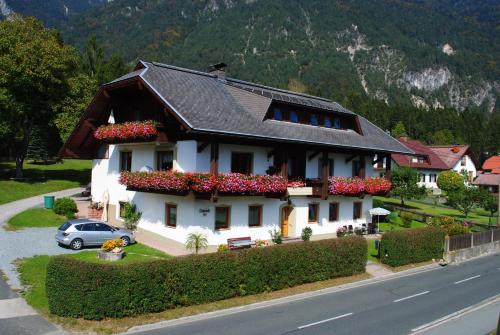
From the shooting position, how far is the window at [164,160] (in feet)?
82.8

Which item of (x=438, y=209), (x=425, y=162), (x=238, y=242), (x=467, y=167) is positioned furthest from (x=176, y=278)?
(x=467, y=167)

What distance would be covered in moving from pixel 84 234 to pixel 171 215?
14.9ft

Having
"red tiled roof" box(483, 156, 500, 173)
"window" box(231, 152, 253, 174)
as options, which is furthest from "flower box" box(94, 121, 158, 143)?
"red tiled roof" box(483, 156, 500, 173)

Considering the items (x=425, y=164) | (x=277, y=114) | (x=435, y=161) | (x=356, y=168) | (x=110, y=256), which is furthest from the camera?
(x=435, y=161)

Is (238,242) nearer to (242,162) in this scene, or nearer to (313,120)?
(242,162)

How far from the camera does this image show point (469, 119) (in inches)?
5074

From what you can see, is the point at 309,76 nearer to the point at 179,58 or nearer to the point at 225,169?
the point at 179,58

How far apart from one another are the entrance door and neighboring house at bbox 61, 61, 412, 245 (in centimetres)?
7

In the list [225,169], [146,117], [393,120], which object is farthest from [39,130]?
[393,120]

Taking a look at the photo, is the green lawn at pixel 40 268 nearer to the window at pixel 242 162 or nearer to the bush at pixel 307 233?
the window at pixel 242 162

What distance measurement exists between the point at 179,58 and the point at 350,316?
180 metres

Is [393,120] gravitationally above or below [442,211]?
above

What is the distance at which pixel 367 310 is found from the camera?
16.6m

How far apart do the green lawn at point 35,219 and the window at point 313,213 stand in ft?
52.4
